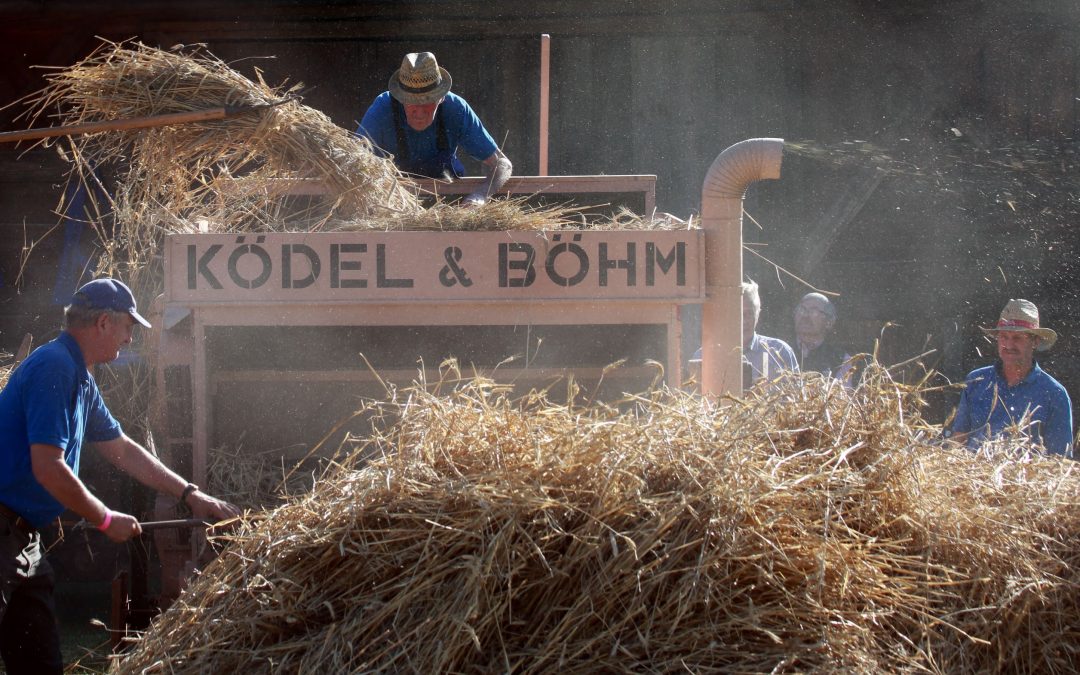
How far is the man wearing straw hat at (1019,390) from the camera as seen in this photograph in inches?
208

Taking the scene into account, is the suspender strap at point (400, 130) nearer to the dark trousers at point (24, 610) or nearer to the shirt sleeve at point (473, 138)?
the shirt sleeve at point (473, 138)

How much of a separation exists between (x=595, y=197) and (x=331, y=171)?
1.40 meters

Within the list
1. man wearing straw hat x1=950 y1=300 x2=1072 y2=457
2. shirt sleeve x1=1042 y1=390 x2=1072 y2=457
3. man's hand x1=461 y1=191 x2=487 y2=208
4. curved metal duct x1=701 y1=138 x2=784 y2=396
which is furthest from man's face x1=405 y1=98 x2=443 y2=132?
shirt sleeve x1=1042 y1=390 x2=1072 y2=457

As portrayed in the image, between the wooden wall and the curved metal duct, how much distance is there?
414 centimetres

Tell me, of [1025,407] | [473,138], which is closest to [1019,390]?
[1025,407]

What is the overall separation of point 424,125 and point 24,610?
10.7 feet

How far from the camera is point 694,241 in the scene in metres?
4.29

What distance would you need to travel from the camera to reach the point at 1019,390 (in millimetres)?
5465

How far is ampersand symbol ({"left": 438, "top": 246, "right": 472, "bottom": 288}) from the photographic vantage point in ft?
13.9

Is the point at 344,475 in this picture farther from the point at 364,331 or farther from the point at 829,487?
the point at 364,331

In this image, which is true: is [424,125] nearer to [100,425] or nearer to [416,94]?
[416,94]

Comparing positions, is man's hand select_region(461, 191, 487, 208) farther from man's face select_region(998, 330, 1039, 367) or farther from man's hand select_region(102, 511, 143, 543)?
man's face select_region(998, 330, 1039, 367)

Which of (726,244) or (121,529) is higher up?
(726,244)

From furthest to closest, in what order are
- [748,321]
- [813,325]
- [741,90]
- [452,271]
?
[741,90] < [813,325] < [748,321] < [452,271]
